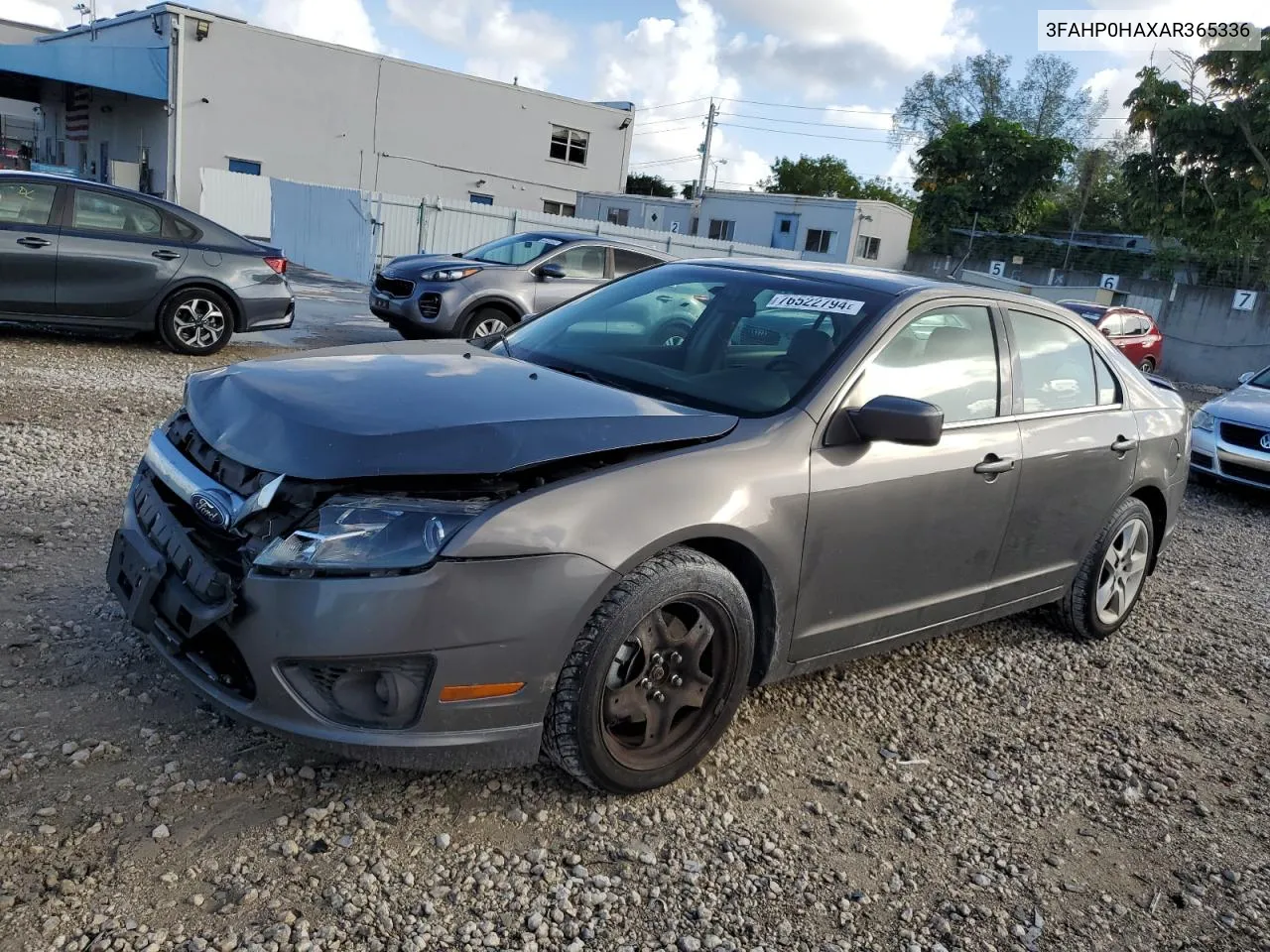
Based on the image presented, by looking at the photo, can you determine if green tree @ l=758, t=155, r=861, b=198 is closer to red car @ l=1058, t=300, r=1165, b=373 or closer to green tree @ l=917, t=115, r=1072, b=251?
green tree @ l=917, t=115, r=1072, b=251

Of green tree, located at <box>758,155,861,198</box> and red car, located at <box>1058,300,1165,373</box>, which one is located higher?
green tree, located at <box>758,155,861,198</box>

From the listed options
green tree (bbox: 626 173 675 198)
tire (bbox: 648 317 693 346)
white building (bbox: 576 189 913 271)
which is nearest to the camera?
tire (bbox: 648 317 693 346)

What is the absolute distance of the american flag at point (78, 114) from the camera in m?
34.7

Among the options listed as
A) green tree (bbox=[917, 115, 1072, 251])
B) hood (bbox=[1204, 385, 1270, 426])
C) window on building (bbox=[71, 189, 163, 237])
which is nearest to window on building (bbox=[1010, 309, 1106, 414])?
hood (bbox=[1204, 385, 1270, 426])

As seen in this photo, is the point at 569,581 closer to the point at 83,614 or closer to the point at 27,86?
the point at 83,614

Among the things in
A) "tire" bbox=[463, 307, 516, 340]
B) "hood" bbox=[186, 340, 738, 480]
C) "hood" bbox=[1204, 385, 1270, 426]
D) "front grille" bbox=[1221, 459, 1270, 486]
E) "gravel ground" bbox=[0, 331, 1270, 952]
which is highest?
"hood" bbox=[186, 340, 738, 480]

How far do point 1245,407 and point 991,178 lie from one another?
2979 cm

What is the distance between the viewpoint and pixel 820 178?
209 ft

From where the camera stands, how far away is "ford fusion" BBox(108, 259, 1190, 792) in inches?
102

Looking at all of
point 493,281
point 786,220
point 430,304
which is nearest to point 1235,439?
point 493,281

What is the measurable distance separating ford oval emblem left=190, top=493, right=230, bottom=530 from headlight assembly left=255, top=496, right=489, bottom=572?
0.24 m

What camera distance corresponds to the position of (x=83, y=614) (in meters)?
3.77

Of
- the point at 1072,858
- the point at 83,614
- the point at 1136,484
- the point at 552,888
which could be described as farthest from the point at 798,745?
the point at 83,614

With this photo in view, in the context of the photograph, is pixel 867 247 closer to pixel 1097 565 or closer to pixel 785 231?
pixel 785 231
